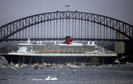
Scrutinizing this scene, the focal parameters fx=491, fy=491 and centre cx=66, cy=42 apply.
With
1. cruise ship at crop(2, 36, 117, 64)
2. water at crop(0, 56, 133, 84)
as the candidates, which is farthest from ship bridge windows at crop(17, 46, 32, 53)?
water at crop(0, 56, 133, 84)

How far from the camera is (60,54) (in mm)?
111625

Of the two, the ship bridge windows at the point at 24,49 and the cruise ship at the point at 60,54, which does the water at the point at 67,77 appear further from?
the ship bridge windows at the point at 24,49

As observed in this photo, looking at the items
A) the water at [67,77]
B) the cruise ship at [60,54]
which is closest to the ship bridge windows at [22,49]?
the cruise ship at [60,54]

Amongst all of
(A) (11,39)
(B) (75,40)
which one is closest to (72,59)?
(B) (75,40)

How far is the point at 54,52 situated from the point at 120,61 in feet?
89.9

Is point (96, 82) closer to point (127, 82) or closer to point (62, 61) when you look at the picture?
point (127, 82)

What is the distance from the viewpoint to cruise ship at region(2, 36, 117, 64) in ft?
359

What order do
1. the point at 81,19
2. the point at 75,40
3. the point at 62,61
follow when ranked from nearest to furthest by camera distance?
the point at 62,61 → the point at 75,40 → the point at 81,19

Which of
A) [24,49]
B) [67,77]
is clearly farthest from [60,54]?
[67,77]

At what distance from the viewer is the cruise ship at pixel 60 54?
110 meters

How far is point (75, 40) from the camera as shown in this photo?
422ft

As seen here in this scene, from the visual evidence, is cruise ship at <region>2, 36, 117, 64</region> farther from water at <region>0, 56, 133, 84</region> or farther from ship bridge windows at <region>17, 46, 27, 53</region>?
water at <region>0, 56, 133, 84</region>

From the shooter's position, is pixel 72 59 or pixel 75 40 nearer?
pixel 72 59

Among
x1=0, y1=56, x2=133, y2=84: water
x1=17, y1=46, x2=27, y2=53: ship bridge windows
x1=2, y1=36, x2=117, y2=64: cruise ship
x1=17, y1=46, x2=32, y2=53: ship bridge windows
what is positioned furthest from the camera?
x1=17, y1=46, x2=32, y2=53: ship bridge windows
